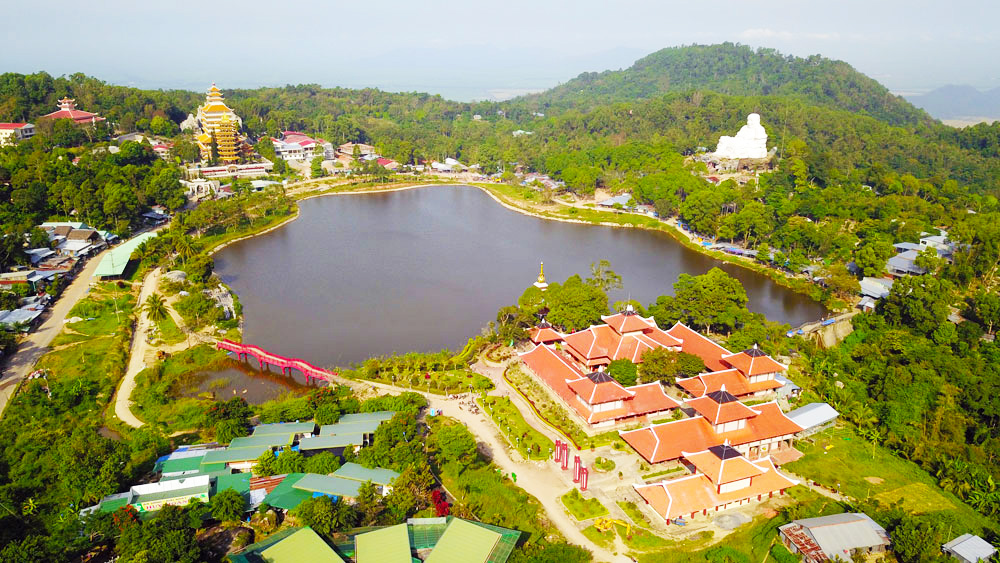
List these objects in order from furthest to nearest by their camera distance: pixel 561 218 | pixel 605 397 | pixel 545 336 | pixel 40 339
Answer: pixel 561 218 < pixel 545 336 < pixel 40 339 < pixel 605 397

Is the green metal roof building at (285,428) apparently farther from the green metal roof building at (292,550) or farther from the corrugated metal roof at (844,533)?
the corrugated metal roof at (844,533)

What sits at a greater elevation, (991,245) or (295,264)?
(991,245)

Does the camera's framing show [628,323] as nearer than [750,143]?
Yes

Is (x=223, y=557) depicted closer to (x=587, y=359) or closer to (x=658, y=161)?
(x=587, y=359)

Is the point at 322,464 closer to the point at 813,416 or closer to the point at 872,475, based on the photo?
the point at 813,416

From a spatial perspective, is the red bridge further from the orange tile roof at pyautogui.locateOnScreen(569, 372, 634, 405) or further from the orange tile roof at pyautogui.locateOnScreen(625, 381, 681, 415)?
the orange tile roof at pyautogui.locateOnScreen(625, 381, 681, 415)

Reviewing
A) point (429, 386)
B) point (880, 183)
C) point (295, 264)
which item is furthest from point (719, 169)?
point (429, 386)

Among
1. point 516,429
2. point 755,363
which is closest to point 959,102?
point 755,363
